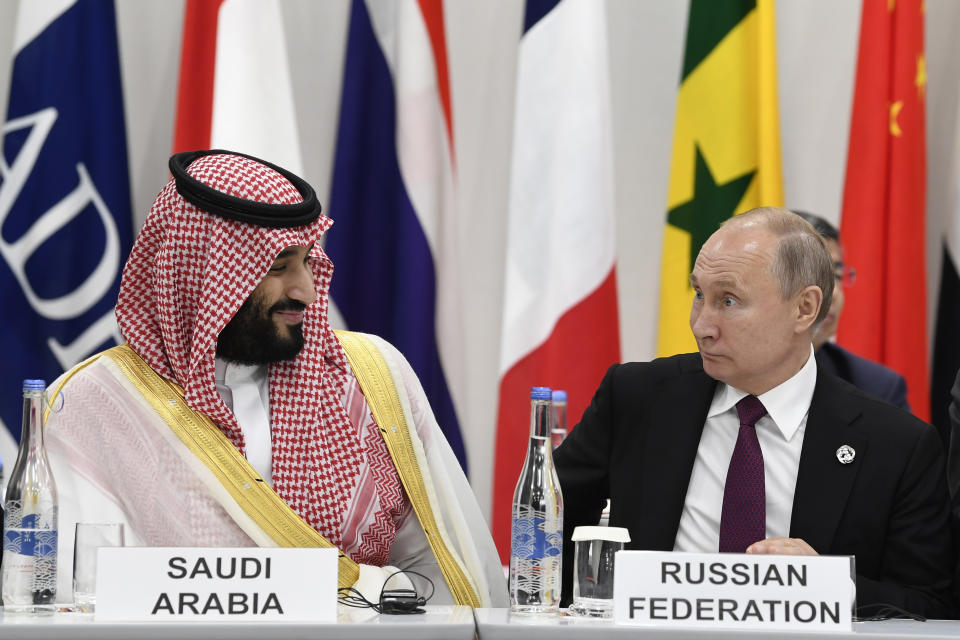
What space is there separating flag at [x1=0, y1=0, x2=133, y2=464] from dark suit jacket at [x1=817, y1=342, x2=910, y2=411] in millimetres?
2398

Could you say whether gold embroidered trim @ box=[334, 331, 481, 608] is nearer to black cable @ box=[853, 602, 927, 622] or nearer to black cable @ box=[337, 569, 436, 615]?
black cable @ box=[337, 569, 436, 615]

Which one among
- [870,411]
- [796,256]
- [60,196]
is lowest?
[870,411]

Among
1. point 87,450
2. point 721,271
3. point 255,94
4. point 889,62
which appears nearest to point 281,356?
point 87,450

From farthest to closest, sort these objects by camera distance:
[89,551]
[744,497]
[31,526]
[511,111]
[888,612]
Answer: [511,111]
[744,497]
[888,612]
[31,526]
[89,551]

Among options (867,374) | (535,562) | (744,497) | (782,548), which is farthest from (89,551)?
(867,374)

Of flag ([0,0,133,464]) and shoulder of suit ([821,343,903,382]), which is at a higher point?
flag ([0,0,133,464])

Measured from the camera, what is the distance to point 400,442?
256cm

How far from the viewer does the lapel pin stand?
7.63ft

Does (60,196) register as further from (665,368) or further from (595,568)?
(595,568)

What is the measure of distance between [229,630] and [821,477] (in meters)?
1.26

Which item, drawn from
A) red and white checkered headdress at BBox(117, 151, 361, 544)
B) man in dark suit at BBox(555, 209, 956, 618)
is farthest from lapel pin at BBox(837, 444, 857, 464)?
red and white checkered headdress at BBox(117, 151, 361, 544)

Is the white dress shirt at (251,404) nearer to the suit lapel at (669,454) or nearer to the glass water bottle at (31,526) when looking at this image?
the glass water bottle at (31,526)

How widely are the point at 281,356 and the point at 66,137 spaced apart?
1735mm

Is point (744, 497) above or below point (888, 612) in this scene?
above
